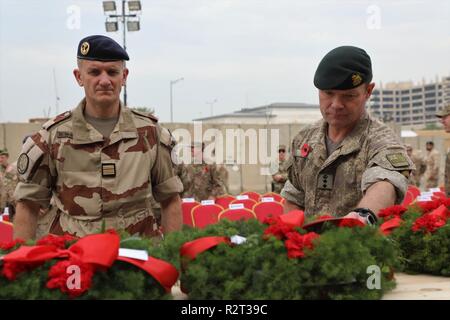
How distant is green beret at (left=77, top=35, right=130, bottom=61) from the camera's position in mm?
3410

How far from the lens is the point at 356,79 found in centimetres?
290

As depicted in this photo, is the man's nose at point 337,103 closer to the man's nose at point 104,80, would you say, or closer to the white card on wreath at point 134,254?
the man's nose at point 104,80

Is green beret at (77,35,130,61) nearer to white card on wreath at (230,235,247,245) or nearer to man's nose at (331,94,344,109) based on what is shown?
man's nose at (331,94,344,109)

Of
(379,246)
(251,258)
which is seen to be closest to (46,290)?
(251,258)

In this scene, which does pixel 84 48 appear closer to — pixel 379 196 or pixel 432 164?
pixel 379 196

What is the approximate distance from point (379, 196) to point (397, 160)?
0.69ft

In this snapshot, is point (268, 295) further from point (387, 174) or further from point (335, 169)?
point (335, 169)

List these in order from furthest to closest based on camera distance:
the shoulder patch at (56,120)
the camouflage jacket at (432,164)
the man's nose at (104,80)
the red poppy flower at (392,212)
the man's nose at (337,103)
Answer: the camouflage jacket at (432,164) < the shoulder patch at (56,120) < the man's nose at (104,80) < the man's nose at (337,103) < the red poppy flower at (392,212)

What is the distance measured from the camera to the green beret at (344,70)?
2873 millimetres

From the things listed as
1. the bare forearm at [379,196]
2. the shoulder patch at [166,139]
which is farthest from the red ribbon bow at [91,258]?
the shoulder patch at [166,139]

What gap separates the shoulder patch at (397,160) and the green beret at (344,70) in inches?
12.8

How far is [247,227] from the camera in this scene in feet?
6.48

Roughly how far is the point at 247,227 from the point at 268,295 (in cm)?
31
